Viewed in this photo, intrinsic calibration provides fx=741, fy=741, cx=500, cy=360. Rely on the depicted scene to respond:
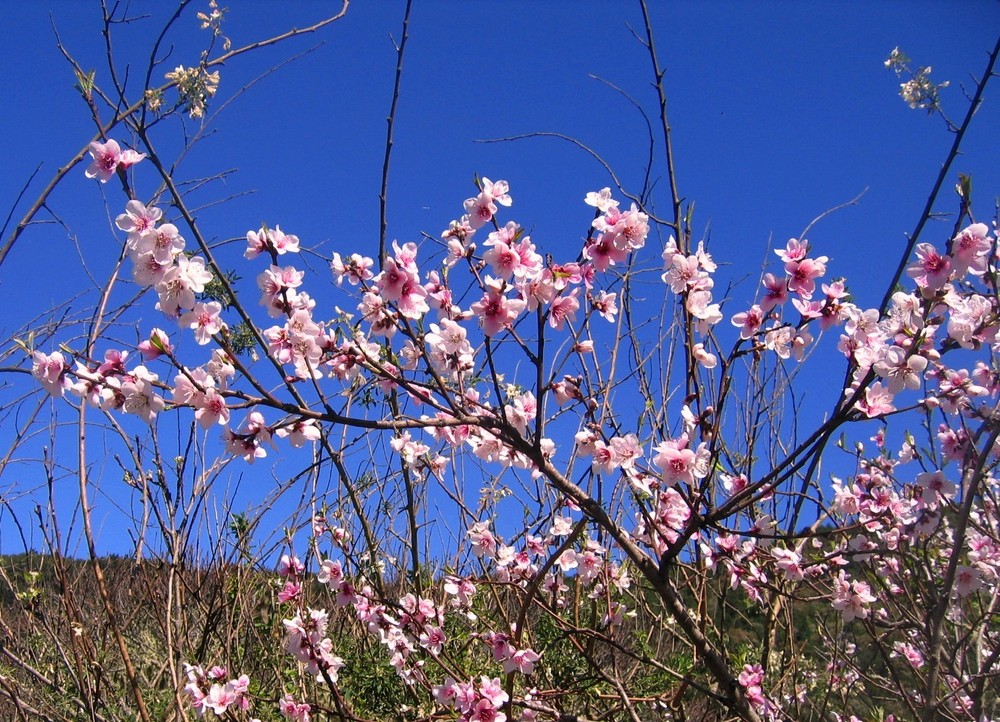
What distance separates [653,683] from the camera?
3346 mm

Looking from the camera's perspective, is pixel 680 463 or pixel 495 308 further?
pixel 680 463

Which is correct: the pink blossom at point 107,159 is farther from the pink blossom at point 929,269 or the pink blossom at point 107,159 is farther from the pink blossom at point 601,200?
the pink blossom at point 929,269

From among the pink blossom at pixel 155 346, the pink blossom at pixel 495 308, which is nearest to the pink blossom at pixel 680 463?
the pink blossom at pixel 495 308

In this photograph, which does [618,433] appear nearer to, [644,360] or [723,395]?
[723,395]

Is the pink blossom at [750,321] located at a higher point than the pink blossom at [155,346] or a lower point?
higher

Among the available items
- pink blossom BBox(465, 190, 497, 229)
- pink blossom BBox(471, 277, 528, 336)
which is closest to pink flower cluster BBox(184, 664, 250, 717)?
pink blossom BBox(471, 277, 528, 336)

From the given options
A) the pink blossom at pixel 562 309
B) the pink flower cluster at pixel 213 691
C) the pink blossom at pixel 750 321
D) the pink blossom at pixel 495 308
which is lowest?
the pink flower cluster at pixel 213 691

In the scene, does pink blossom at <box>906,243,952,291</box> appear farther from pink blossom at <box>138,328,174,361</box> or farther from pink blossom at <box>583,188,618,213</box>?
pink blossom at <box>138,328,174,361</box>

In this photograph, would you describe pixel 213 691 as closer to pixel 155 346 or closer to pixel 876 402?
pixel 155 346

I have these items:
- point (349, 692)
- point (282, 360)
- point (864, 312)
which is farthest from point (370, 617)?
point (864, 312)

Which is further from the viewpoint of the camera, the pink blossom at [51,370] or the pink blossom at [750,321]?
the pink blossom at [750,321]

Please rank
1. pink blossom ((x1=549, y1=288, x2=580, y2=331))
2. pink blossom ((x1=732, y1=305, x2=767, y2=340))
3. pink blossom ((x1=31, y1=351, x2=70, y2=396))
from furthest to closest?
pink blossom ((x1=732, y1=305, x2=767, y2=340)) < pink blossom ((x1=549, y1=288, x2=580, y2=331)) < pink blossom ((x1=31, y1=351, x2=70, y2=396))

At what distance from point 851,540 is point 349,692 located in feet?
7.64

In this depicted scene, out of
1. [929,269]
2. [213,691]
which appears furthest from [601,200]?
[213,691]
